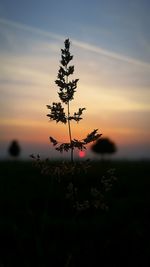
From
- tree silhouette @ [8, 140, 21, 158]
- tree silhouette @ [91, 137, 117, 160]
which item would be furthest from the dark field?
tree silhouette @ [8, 140, 21, 158]

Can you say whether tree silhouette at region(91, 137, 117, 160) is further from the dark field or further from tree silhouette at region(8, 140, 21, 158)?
the dark field

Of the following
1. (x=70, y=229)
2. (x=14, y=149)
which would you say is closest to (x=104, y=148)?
(x=14, y=149)

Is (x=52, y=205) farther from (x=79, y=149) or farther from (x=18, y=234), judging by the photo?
(x=79, y=149)

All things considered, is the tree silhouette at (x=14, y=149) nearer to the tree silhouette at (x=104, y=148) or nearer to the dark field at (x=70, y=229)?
the tree silhouette at (x=104, y=148)

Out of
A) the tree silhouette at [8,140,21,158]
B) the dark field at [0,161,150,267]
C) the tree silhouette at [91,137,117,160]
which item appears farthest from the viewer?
the tree silhouette at [8,140,21,158]

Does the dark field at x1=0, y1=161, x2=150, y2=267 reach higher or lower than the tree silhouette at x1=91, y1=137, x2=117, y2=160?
lower

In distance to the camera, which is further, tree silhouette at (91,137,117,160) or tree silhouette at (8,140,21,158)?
tree silhouette at (8,140,21,158)

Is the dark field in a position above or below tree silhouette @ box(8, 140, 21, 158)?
below

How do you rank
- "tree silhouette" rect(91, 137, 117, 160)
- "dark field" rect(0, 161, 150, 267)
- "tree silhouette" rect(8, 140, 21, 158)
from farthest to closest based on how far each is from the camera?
"tree silhouette" rect(8, 140, 21, 158), "tree silhouette" rect(91, 137, 117, 160), "dark field" rect(0, 161, 150, 267)
